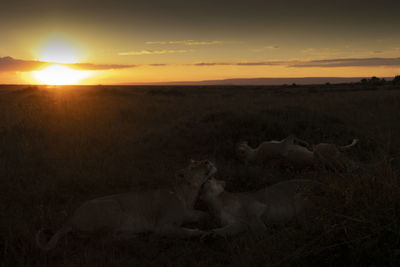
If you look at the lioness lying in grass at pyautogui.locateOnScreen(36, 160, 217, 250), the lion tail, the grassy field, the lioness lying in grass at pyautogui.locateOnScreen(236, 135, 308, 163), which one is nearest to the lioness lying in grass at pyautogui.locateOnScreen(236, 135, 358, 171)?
the lioness lying in grass at pyautogui.locateOnScreen(236, 135, 308, 163)

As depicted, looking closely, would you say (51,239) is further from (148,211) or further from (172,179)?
(172,179)

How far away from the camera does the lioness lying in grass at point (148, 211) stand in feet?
16.4

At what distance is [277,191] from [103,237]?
2.46 m

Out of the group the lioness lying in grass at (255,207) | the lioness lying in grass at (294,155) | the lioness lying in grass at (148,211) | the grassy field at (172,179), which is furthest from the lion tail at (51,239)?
the lioness lying in grass at (294,155)

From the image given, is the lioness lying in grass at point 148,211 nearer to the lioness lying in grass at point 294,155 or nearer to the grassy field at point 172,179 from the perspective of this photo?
the grassy field at point 172,179

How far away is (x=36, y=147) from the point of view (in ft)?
30.5

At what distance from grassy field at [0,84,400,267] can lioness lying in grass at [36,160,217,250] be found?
6.0 inches

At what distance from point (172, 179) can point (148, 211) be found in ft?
5.87

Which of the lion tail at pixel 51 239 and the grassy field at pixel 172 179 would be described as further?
the lion tail at pixel 51 239

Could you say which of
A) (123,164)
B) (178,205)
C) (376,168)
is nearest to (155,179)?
(123,164)

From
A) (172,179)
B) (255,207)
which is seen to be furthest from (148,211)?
(172,179)

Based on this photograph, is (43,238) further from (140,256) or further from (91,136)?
(91,136)

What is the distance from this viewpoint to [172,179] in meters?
7.06

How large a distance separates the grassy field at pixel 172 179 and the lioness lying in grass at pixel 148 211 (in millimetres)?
153
